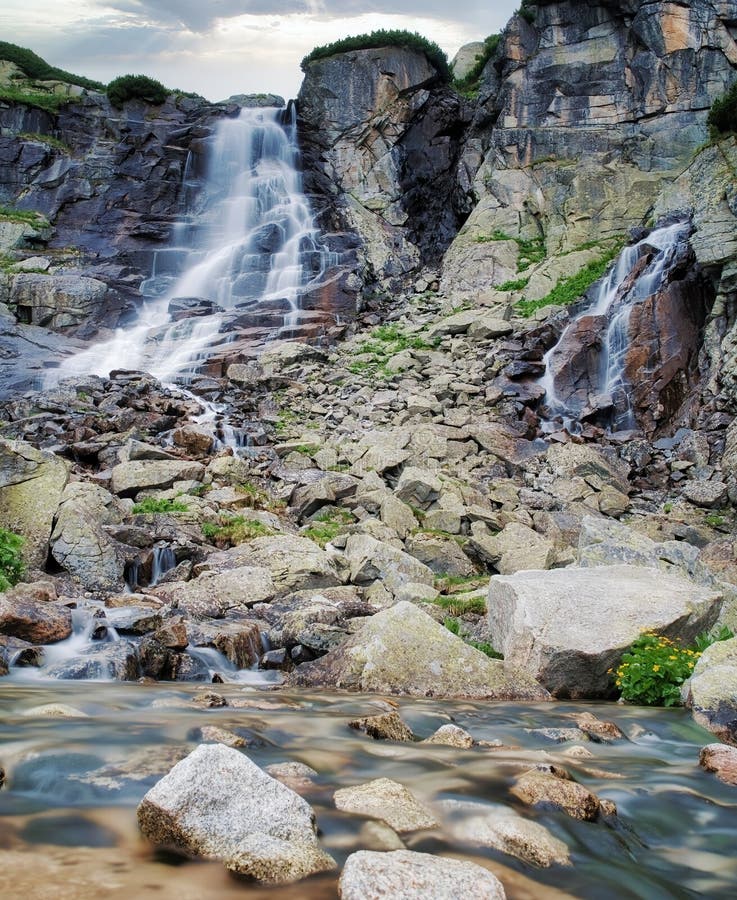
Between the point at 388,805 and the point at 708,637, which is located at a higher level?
the point at 388,805

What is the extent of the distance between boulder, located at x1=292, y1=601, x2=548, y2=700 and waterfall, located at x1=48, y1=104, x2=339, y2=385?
68.8ft

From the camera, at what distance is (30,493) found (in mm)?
11305

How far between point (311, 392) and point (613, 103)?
Result: 78.3ft

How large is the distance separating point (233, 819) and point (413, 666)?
4.55m

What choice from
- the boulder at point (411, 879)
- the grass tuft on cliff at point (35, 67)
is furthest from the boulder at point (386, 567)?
the grass tuft on cliff at point (35, 67)

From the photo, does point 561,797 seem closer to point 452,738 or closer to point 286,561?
point 452,738

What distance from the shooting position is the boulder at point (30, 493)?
10.8 m

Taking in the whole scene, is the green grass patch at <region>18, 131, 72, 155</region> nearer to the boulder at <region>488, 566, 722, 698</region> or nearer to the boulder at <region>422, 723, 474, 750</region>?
the boulder at <region>488, 566, 722, 698</region>

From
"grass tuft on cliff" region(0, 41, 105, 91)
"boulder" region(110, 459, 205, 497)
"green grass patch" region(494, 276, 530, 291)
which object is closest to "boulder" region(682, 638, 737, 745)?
"boulder" region(110, 459, 205, 497)

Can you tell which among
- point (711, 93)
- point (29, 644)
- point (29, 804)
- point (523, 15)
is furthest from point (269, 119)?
point (29, 804)

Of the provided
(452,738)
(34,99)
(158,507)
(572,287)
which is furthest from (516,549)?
(34,99)

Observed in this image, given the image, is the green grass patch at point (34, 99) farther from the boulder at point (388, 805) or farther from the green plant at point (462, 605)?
→ the boulder at point (388, 805)

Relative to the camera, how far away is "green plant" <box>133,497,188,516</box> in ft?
44.7

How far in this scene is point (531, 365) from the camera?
24453 millimetres
